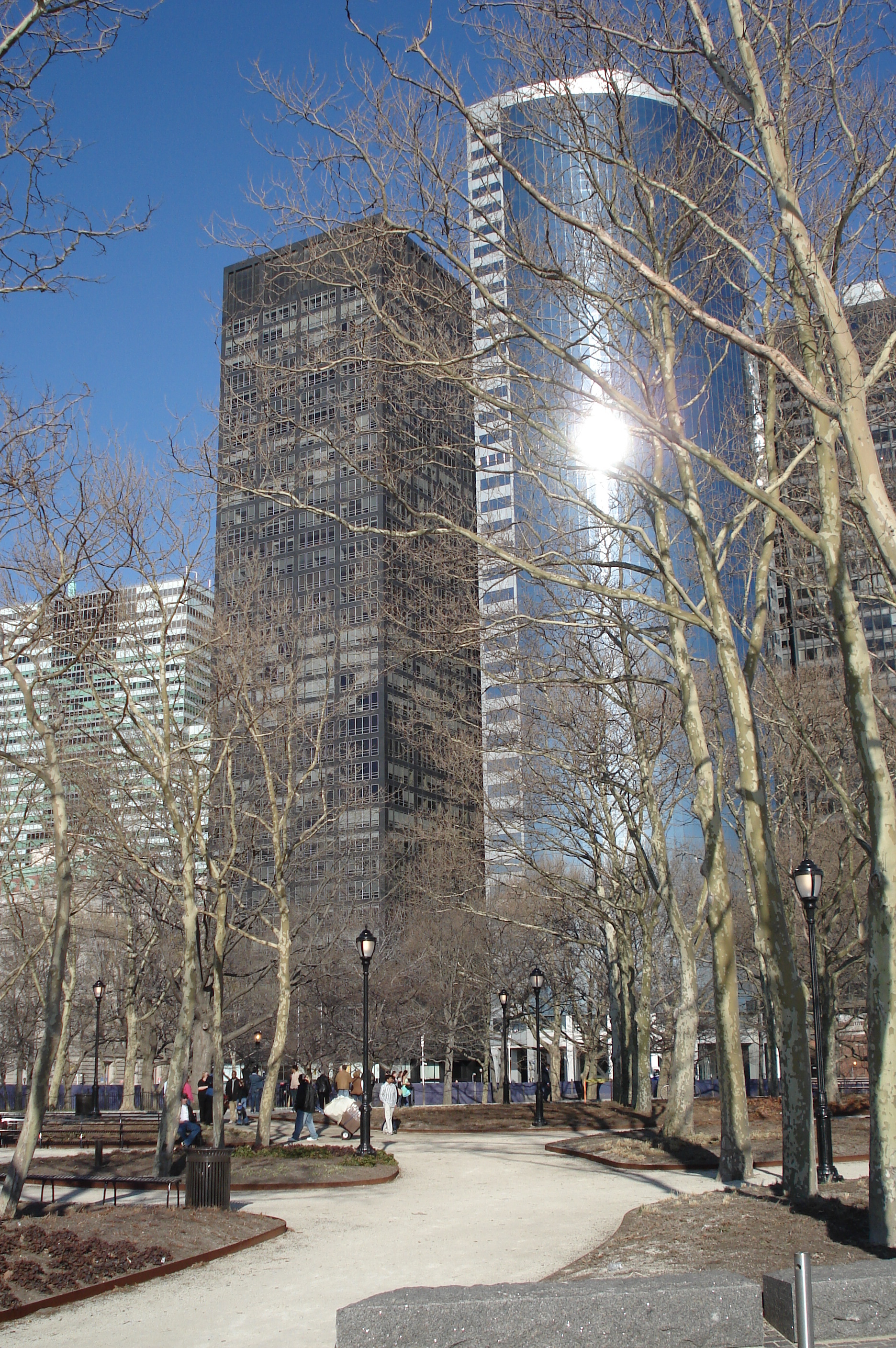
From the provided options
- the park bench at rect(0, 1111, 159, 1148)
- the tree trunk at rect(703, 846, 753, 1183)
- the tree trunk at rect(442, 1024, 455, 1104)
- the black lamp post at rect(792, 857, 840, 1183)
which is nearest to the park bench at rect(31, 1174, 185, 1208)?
the park bench at rect(0, 1111, 159, 1148)

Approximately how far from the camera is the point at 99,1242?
10.1 meters

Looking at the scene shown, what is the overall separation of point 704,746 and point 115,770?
13.5 metres

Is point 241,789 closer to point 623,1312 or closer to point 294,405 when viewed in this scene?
point 294,405

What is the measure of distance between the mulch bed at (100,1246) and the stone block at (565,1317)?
4158 mm

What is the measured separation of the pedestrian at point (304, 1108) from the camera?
2405 centimetres

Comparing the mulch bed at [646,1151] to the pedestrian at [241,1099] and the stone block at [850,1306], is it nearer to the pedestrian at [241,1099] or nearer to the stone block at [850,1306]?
the stone block at [850,1306]

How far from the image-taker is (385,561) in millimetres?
17391

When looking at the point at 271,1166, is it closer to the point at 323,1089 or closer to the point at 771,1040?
→ the point at 323,1089

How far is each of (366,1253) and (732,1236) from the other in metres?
3.95

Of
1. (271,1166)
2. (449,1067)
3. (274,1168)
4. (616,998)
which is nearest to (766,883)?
(274,1168)

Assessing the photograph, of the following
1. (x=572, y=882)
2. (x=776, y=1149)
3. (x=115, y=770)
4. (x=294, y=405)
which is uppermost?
(x=294, y=405)

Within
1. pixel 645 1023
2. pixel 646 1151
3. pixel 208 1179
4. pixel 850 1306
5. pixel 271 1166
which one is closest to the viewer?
pixel 850 1306

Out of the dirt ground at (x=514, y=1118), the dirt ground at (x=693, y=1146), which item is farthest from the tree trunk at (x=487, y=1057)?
the dirt ground at (x=693, y=1146)

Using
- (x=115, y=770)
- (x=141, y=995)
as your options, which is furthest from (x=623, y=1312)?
(x=141, y=995)
